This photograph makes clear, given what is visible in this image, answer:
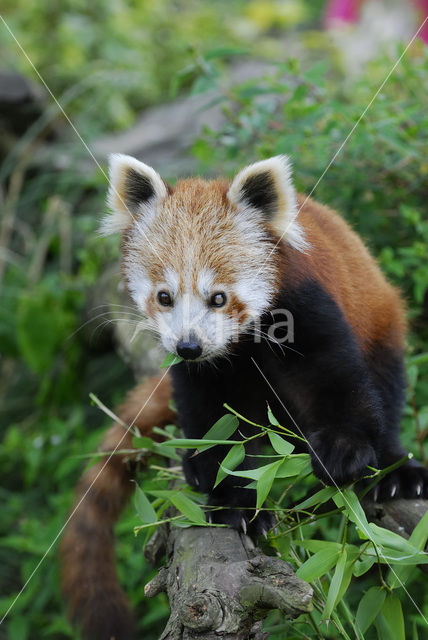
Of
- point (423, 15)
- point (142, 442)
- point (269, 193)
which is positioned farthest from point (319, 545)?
Result: point (423, 15)

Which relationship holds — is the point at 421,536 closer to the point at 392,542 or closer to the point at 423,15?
the point at 392,542

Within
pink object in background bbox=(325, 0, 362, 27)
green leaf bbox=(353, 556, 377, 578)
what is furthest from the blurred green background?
green leaf bbox=(353, 556, 377, 578)

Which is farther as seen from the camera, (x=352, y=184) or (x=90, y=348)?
(x=90, y=348)

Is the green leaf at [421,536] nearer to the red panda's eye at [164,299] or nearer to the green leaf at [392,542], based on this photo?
the green leaf at [392,542]

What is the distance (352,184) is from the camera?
3.81m

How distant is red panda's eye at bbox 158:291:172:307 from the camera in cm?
234

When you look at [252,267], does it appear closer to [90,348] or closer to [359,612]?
[359,612]

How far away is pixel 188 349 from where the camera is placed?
2.20 m

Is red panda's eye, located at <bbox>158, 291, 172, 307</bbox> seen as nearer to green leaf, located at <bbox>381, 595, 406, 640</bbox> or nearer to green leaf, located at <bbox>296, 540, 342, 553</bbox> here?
green leaf, located at <bbox>296, 540, 342, 553</bbox>

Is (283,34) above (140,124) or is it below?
above

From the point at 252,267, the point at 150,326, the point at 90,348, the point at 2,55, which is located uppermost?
the point at 2,55

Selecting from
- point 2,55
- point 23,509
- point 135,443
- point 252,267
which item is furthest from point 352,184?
point 2,55

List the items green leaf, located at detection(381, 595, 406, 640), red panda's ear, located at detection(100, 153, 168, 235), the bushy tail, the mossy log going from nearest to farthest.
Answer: the mossy log
green leaf, located at detection(381, 595, 406, 640)
red panda's ear, located at detection(100, 153, 168, 235)
the bushy tail

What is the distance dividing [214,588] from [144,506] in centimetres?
46
